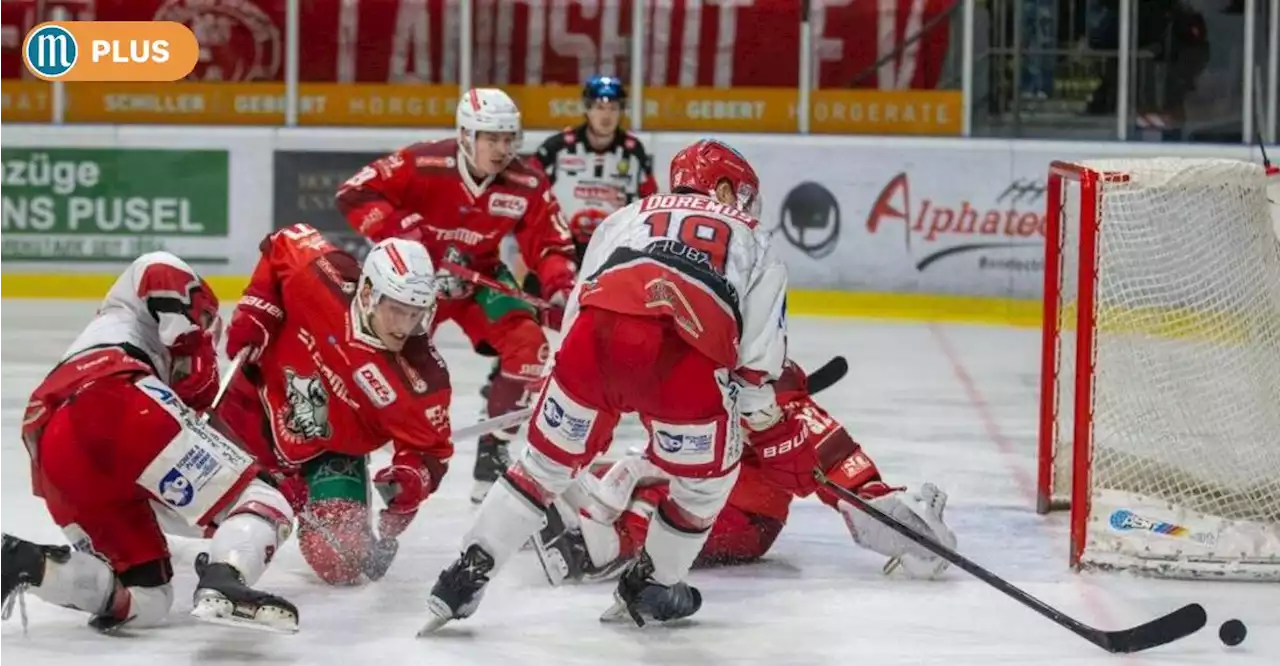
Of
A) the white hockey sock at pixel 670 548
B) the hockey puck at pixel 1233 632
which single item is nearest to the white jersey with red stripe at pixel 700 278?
the white hockey sock at pixel 670 548

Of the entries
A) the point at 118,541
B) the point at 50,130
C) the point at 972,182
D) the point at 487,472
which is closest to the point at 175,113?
the point at 50,130

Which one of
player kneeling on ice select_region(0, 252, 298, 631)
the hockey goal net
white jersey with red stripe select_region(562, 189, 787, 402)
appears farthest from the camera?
the hockey goal net

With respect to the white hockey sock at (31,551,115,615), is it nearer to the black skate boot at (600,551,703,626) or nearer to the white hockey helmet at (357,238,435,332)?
the white hockey helmet at (357,238,435,332)

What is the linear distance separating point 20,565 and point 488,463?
2.00m

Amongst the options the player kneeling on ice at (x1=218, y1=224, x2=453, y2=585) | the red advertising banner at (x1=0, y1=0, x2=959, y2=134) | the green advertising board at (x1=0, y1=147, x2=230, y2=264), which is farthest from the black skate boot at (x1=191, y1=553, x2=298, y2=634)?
the red advertising banner at (x1=0, y1=0, x2=959, y2=134)

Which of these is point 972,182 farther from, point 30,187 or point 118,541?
point 118,541

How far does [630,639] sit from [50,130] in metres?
5.80

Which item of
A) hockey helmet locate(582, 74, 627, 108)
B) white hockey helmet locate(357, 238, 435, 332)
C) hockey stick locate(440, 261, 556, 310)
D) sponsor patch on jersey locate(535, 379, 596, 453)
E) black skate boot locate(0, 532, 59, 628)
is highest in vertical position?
hockey helmet locate(582, 74, 627, 108)

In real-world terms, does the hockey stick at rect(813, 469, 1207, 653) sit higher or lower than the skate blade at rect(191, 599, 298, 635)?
lower

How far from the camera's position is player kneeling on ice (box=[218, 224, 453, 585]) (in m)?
4.50

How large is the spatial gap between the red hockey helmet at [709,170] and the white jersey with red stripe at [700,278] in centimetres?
9

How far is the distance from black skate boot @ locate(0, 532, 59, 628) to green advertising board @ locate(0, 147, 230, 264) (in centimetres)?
557

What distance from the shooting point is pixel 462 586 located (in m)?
4.02

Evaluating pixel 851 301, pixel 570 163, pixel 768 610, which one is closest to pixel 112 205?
pixel 570 163
